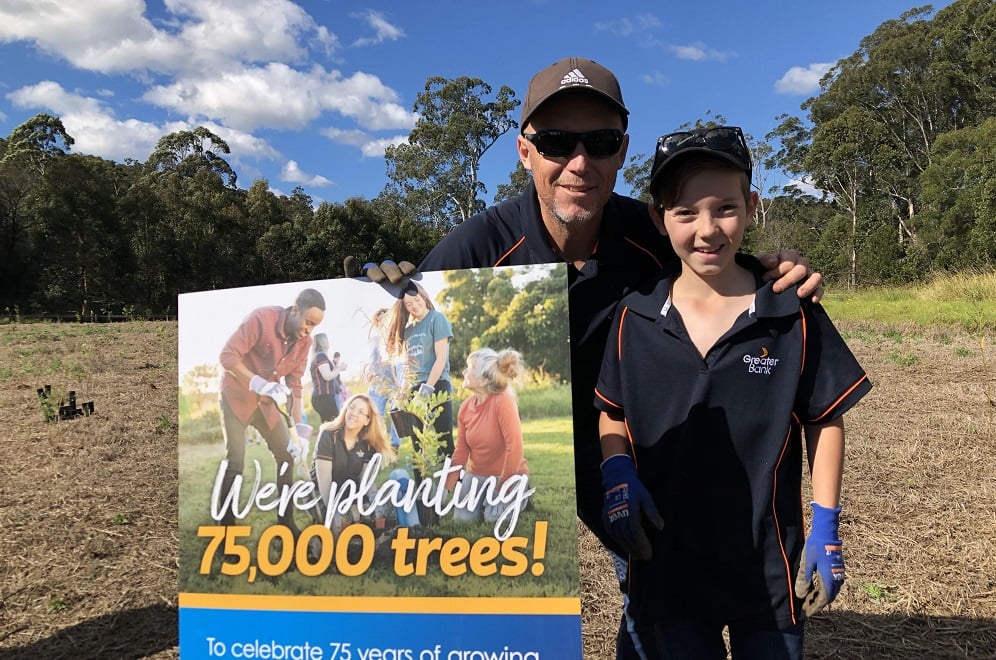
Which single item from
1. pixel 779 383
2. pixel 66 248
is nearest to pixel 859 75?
pixel 66 248

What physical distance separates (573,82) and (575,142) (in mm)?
180

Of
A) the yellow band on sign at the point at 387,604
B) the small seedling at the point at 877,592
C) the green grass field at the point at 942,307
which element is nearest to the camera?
the yellow band on sign at the point at 387,604

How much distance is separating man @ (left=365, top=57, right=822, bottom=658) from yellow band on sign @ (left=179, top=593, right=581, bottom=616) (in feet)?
1.80

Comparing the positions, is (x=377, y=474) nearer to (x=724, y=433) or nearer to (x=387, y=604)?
(x=387, y=604)

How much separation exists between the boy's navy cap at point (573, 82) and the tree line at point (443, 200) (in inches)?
861

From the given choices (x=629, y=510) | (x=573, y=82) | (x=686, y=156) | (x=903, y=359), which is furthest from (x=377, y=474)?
(x=903, y=359)

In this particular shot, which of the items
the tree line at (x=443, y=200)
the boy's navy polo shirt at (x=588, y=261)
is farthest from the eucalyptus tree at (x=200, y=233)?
the boy's navy polo shirt at (x=588, y=261)

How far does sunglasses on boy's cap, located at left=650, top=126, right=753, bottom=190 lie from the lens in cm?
165

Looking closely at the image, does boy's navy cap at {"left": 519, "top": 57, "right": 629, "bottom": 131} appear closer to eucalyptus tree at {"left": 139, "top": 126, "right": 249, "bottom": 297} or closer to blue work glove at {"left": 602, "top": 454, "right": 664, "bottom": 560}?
blue work glove at {"left": 602, "top": 454, "right": 664, "bottom": 560}

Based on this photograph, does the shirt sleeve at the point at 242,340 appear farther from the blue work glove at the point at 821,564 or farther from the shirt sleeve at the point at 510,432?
the blue work glove at the point at 821,564

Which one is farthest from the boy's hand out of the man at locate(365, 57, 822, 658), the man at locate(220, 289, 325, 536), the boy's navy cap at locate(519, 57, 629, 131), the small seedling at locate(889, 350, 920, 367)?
the small seedling at locate(889, 350, 920, 367)

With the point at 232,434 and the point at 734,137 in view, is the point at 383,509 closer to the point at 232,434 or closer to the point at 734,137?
the point at 232,434

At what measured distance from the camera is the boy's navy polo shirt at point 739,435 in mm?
1685

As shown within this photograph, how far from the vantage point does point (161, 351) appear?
13.7 metres
